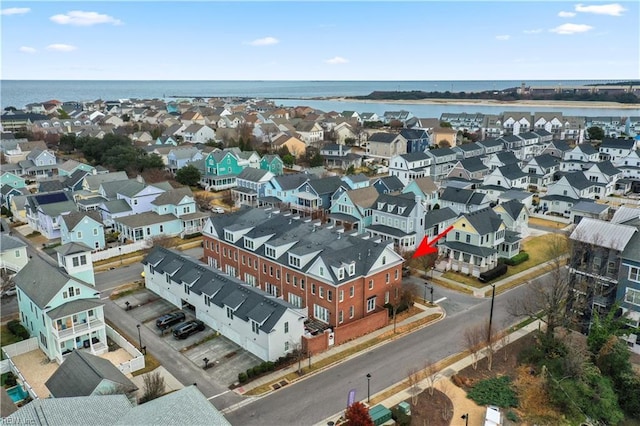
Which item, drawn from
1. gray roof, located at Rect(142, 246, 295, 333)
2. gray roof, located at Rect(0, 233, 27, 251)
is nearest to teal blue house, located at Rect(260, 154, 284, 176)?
gray roof, located at Rect(142, 246, 295, 333)

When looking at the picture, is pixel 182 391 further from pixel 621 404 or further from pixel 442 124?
pixel 442 124

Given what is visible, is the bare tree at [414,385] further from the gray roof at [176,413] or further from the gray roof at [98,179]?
the gray roof at [98,179]

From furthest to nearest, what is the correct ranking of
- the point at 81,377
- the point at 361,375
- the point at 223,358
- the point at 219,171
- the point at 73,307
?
the point at 219,171 → the point at 223,358 → the point at 73,307 → the point at 361,375 → the point at 81,377

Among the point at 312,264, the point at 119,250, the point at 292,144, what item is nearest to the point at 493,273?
the point at 312,264

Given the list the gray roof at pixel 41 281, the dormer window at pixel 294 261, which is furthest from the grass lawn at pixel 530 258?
the gray roof at pixel 41 281

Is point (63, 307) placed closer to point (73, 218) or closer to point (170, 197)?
point (73, 218)
